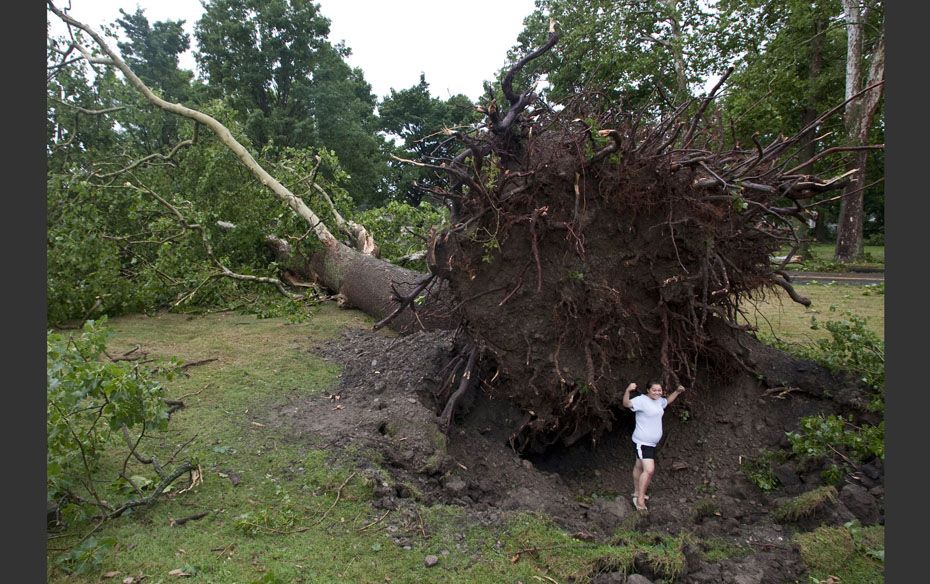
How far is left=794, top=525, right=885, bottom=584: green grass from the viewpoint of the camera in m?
2.74

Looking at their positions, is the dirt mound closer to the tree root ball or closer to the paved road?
the tree root ball

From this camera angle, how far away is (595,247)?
14.3 ft

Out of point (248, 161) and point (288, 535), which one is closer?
→ point (288, 535)

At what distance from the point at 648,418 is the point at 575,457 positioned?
1.09m

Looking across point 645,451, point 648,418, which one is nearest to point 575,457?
point 645,451

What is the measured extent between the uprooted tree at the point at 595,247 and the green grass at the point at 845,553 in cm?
154

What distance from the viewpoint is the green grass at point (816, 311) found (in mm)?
6496

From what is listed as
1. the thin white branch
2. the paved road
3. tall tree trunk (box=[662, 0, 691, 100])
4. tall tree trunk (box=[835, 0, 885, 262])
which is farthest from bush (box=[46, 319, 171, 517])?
tall tree trunk (box=[662, 0, 691, 100])

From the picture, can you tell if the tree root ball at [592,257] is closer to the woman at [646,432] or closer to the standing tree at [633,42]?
the woman at [646,432]

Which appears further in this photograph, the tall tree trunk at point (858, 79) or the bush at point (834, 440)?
the tall tree trunk at point (858, 79)

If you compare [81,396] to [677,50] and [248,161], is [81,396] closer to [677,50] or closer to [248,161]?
[248,161]

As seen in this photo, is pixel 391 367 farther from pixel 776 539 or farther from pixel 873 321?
pixel 873 321

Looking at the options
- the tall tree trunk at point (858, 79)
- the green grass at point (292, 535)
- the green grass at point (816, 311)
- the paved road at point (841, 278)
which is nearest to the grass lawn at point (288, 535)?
the green grass at point (292, 535)

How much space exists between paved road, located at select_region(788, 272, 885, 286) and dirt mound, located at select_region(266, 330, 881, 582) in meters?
7.59
